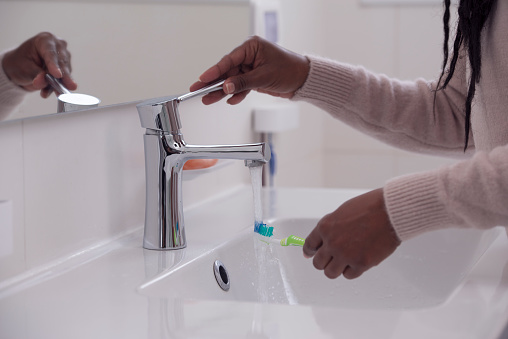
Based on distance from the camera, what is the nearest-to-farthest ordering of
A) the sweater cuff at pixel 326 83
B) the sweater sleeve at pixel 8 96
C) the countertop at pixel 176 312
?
the countertop at pixel 176 312 → the sweater sleeve at pixel 8 96 → the sweater cuff at pixel 326 83

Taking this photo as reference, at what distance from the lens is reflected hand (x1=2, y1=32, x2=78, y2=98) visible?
75cm

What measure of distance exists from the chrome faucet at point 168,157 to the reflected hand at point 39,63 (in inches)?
3.9

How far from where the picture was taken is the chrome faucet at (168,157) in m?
0.84

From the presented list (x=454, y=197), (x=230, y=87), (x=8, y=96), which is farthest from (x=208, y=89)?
(x=454, y=197)

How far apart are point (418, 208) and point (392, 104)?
37 centimetres

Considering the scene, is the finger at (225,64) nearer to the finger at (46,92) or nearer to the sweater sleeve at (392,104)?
the sweater sleeve at (392,104)

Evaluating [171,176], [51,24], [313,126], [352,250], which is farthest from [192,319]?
[313,126]

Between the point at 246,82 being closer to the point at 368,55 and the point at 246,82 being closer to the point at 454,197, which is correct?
the point at 454,197

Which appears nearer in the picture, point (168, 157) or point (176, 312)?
point (176, 312)

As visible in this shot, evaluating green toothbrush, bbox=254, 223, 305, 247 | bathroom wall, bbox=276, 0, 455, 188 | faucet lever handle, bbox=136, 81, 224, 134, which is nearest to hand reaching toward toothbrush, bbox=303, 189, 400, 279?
green toothbrush, bbox=254, 223, 305, 247

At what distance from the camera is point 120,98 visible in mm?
939

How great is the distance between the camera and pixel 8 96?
744 millimetres

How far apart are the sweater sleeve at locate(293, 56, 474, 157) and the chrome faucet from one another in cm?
16

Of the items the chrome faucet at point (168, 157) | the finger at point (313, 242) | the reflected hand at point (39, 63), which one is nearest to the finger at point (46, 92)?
the reflected hand at point (39, 63)
